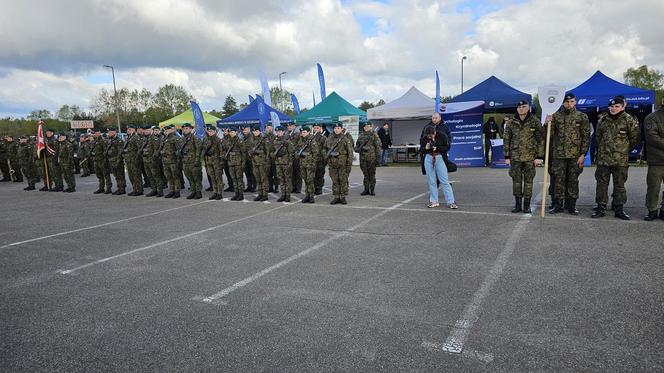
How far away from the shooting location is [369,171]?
35.4 ft

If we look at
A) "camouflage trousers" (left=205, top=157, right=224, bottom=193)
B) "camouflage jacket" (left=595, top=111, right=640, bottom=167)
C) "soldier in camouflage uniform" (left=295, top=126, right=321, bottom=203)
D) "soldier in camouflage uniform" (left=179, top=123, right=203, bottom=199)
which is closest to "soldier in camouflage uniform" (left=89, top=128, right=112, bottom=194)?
"soldier in camouflage uniform" (left=179, top=123, right=203, bottom=199)

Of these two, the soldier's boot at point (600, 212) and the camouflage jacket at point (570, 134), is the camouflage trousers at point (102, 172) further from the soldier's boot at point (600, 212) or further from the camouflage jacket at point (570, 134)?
the soldier's boot at point (600, 212)

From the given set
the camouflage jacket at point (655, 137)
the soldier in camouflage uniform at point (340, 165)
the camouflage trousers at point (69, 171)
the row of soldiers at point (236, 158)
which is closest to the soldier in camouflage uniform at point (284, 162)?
the row of soldiers at point (236, 158)

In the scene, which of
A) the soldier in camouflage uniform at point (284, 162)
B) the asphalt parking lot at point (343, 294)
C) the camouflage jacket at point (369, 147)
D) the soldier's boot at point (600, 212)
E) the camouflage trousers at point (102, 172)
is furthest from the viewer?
the camouflage trousers at point (102, 172)

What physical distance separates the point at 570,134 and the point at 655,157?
1277mm

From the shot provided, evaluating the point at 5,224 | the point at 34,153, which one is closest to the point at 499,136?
the point at 5,224

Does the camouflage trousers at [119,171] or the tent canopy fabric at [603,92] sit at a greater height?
the tent canopy fabric at [603,92]

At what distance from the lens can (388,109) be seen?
20.2m

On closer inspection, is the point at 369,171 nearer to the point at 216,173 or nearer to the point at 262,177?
the point at 262,177

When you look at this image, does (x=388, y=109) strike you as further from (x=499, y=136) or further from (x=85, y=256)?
(x=85, y=256)

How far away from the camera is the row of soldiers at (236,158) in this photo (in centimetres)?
1002

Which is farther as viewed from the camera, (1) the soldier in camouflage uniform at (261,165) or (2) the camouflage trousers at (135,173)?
(2) the camouflage trousers at (135,173)

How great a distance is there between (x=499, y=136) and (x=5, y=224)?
18.6m

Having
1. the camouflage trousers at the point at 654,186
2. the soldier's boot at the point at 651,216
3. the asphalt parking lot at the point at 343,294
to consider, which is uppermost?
the camouflage trousers at the point at 654,186
